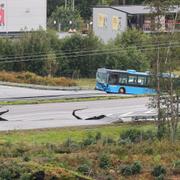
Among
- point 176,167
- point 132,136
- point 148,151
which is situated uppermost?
point 176,167

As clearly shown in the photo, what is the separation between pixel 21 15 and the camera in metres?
95.2

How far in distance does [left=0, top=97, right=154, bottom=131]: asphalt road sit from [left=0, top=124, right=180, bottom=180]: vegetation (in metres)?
10.4

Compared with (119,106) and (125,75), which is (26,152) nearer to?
(119,106)

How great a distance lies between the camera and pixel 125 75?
64.6 meters

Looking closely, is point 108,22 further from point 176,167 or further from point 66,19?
point 176,167

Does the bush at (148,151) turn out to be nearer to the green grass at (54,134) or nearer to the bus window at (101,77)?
the green grass at (54,134)

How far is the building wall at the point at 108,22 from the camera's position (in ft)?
319

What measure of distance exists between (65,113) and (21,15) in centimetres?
5500

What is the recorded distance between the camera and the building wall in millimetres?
97188

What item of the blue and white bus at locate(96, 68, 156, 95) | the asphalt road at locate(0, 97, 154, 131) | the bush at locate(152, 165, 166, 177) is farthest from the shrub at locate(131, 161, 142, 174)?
the blue and white bus at locate(96, 68, 156, 95)

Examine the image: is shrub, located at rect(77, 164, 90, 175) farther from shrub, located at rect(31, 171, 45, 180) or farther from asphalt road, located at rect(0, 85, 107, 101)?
asphalt road, located at rect(0, 85, 107, 101)

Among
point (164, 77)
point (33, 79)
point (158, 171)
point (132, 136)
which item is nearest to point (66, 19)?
A: point (33, 79)

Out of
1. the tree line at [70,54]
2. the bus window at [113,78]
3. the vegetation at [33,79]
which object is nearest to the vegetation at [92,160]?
the bus window at [113,78]

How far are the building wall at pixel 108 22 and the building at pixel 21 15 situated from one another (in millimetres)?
8309
